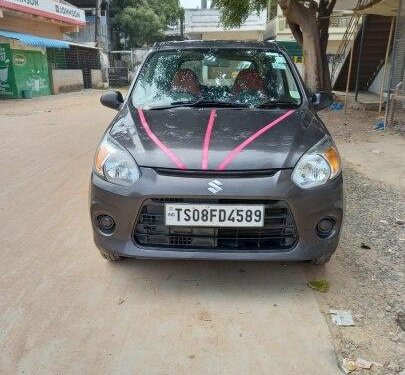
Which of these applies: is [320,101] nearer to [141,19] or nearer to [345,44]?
[345,44]

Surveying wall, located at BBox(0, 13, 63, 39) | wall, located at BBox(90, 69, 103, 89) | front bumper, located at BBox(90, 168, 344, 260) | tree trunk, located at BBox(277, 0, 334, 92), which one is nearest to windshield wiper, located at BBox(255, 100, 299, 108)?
front bumper, located at BBox(90, 168, 344, 260)

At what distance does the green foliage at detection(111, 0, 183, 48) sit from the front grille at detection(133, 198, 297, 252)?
122 feet

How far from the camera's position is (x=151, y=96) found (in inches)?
154

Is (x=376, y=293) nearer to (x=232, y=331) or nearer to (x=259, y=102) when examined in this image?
(x=232, y=331)

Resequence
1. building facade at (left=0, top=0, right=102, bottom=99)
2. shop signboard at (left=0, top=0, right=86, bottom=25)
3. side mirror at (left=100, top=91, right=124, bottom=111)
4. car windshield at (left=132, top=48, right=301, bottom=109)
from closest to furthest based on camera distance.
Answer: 1. car windshield at (left=132, top=48, right=301, bottom=109)
2. side mirror at (left=100, top=91, right=124, bottom=111)
3. building facade at (left=0, top=0, right=102, bottom=99)
4. shop signboard at (left=0, top=0, right=86, bottom=25)

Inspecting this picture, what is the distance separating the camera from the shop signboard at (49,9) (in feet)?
64.5

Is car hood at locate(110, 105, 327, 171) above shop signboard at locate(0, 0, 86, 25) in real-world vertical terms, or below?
below

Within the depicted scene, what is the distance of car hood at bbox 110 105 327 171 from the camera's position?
2.83 metres

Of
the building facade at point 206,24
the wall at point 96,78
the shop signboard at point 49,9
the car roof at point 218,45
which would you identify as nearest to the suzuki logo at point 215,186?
the car roof at point 218,45

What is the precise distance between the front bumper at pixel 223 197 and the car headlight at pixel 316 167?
0.05 metres

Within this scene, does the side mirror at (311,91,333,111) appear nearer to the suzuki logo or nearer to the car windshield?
the car windshield

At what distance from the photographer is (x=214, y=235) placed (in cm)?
288

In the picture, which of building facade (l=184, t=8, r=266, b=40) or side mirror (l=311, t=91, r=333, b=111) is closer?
side mirror (l=311, t=91, r=333, b=111)

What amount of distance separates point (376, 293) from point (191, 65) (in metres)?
2.59
